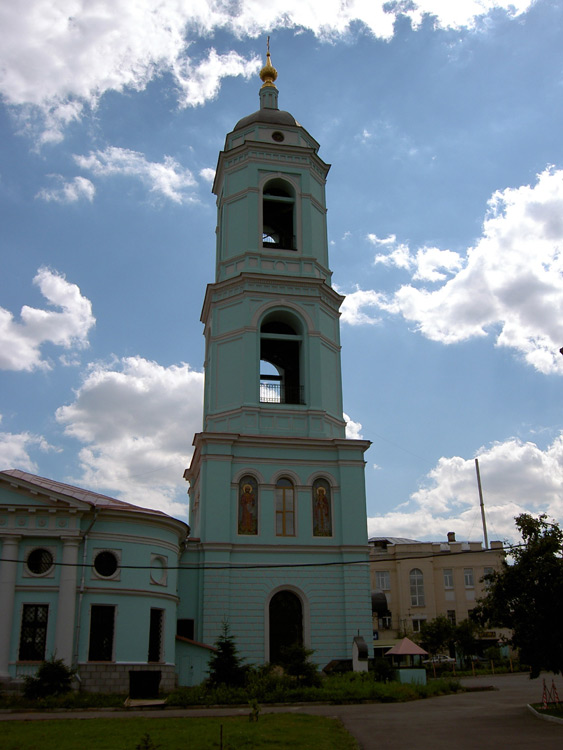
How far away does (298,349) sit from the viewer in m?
Answer: 36.5

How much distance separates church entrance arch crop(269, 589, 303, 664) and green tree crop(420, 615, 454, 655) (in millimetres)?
22496

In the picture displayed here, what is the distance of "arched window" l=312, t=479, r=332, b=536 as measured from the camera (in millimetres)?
31450

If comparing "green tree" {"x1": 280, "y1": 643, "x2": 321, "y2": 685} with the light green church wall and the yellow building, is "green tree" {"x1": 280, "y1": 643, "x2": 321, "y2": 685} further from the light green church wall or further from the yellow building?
the yellow building

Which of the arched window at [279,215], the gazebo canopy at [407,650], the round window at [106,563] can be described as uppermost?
the arched window at [279,215]

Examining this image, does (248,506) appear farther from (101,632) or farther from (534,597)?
(534,597)

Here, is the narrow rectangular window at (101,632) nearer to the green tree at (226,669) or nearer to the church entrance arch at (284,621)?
the green tree at (226,669)

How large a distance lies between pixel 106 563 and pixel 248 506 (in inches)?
276

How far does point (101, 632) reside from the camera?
25.3m

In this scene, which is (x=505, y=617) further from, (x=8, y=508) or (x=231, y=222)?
(x=231, y=222)

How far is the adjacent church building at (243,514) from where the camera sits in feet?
82.3

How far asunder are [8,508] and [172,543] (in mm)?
6332

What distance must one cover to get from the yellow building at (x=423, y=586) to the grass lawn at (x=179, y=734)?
149 ft

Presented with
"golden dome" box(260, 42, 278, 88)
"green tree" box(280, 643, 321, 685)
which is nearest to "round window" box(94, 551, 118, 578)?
"green tree" box(280, 643, 321, 685)

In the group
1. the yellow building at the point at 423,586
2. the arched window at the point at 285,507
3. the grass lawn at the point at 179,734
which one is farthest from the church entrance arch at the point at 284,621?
the yellow building at the point at 423,586
